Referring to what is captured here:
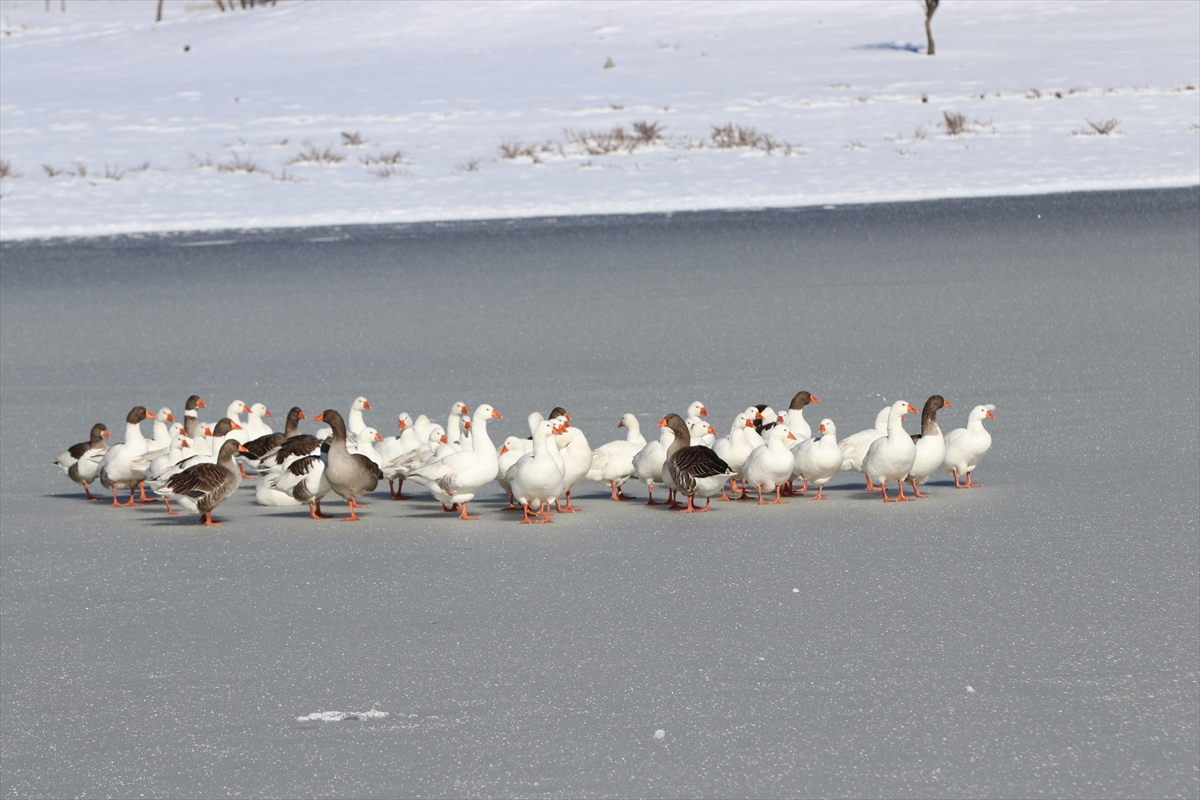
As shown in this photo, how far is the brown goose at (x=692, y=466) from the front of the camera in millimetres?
7992

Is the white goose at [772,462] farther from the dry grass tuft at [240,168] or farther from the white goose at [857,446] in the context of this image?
the dry grass tuft at [240,168]

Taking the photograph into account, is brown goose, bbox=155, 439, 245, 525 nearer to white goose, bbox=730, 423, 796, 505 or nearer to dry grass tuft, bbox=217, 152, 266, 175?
white goose, bbox=730, 423, 796, 505

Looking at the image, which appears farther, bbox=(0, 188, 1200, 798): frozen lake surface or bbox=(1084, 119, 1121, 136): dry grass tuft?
bbox=(1084, 119, 1121, 136): dry grass tuft

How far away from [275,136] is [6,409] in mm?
23635

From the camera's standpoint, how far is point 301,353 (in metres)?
13.5

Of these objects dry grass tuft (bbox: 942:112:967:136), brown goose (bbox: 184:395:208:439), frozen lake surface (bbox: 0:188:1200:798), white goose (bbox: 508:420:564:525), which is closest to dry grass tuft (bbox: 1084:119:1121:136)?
dry grass tuft (bbox: 942:112:967:136)

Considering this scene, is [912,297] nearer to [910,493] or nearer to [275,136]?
[910,493]

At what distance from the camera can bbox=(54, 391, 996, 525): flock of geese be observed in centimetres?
809

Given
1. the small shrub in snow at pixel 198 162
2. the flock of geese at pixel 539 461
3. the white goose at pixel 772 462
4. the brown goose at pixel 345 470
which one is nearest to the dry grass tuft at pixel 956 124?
the small shrub in snow at pixel 198 162

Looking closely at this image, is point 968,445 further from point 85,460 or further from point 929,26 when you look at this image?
point 929,26

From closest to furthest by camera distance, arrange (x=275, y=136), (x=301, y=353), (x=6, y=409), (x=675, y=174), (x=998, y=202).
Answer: (x=6, y=409) < (x=301, y=353) < (x=998, y=202) < (x=675, y=174) < (x=275, y=136)

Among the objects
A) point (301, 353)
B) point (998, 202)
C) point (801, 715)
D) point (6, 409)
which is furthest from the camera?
point (998, 202)

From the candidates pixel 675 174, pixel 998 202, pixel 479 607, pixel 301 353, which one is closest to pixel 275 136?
pixel 675 174

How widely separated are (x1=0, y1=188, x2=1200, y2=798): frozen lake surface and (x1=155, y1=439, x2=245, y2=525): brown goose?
0.22m
